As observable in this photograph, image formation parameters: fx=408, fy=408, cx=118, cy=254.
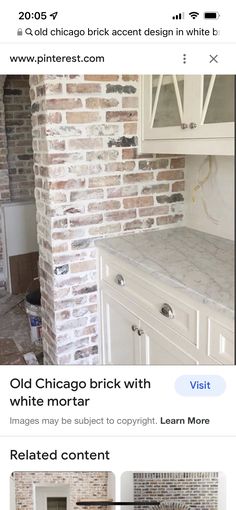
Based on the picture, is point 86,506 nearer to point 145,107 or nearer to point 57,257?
point 57,257

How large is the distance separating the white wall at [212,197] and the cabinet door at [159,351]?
381mm

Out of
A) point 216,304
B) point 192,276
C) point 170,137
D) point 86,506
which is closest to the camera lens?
point 86,506

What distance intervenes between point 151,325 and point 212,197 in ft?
1.53

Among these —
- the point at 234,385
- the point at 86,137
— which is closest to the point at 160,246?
the point at 86,137

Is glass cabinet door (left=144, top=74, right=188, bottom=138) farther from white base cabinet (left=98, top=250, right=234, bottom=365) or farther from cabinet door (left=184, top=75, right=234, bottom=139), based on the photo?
white base cabinet (left=98, top=250, right=234, bottom=365)

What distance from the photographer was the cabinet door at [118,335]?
48.8 inches

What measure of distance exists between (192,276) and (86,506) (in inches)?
21.7

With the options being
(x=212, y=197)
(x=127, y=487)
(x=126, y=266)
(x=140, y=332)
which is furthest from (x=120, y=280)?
(x=127, y=487)

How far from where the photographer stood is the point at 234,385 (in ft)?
2.02

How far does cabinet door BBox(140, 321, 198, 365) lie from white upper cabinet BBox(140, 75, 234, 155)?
50cm
